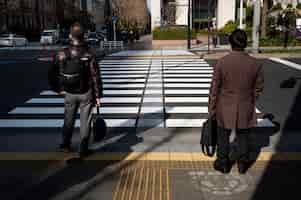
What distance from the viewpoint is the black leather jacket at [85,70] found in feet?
16.0

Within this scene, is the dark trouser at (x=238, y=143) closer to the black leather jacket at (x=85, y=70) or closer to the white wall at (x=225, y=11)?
the black leather jacket at (x=85, y=70)

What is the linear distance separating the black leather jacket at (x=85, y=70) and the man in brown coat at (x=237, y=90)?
61.6 inches

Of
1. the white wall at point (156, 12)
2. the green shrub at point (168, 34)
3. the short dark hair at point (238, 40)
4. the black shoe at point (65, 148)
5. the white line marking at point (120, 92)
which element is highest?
the white wall at point (156, 12)

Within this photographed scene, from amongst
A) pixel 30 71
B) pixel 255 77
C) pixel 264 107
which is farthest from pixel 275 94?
pixel 30 71

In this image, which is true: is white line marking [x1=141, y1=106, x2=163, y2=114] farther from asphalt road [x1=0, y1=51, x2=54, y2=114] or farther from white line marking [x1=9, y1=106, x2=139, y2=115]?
asphalt road [x1=0, y1=51, x2=54, y2=114]

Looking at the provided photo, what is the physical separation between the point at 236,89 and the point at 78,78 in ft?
6.58

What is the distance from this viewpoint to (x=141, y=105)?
9055 mm

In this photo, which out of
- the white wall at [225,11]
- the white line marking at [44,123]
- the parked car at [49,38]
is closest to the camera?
the white line marking at [44,123]

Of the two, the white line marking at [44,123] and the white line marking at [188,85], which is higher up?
the white line marking at [188,85]

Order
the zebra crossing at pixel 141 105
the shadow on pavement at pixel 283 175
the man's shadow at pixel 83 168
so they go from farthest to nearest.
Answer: the zebra crossing at pixel 141 105 < the man's shadow at pixel 83 168 < the shadow on pavement at pixel 283 175

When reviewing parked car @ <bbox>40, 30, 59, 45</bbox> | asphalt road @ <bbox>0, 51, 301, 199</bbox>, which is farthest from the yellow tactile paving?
parked car @ <bbox>40, 30, 59, 45</bbox>

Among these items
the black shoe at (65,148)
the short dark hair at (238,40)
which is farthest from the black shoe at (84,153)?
the short dark hair at (238,40)

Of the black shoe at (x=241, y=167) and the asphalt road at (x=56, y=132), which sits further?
the black shoe at (x=241, y=167)

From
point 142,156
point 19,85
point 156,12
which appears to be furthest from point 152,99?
point 156,12
